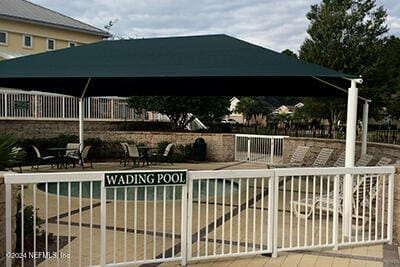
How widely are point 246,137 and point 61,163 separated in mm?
6916

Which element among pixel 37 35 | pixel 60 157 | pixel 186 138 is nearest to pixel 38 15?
pixel 37 35

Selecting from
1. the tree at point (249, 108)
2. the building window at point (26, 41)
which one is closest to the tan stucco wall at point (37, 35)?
the building window at point (26, 41)

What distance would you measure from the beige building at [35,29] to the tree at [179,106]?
12476 millimetres

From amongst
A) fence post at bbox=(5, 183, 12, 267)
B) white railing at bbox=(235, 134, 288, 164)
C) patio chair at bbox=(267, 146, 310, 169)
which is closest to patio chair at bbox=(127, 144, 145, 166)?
white railing at bbox=(235, 134, 288, 164)

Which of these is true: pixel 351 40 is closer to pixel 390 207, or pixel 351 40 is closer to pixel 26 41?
pixel 390 207

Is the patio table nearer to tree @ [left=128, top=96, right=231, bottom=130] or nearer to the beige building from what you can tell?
tree @ [left=128, top=96, right=231, bottom=130]

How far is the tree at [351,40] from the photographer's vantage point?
16.0 m

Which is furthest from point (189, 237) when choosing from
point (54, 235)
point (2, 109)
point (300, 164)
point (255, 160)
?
point (2, 109)

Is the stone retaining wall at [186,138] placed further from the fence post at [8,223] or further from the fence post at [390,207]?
the fence post at [8,223]

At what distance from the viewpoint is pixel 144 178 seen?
402cm

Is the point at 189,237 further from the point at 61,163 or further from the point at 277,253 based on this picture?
the point at 61,163

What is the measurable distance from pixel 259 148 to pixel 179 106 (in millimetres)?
4374

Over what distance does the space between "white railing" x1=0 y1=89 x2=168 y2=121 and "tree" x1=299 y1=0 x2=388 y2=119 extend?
8.58 metres

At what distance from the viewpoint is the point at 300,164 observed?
1302 cm
